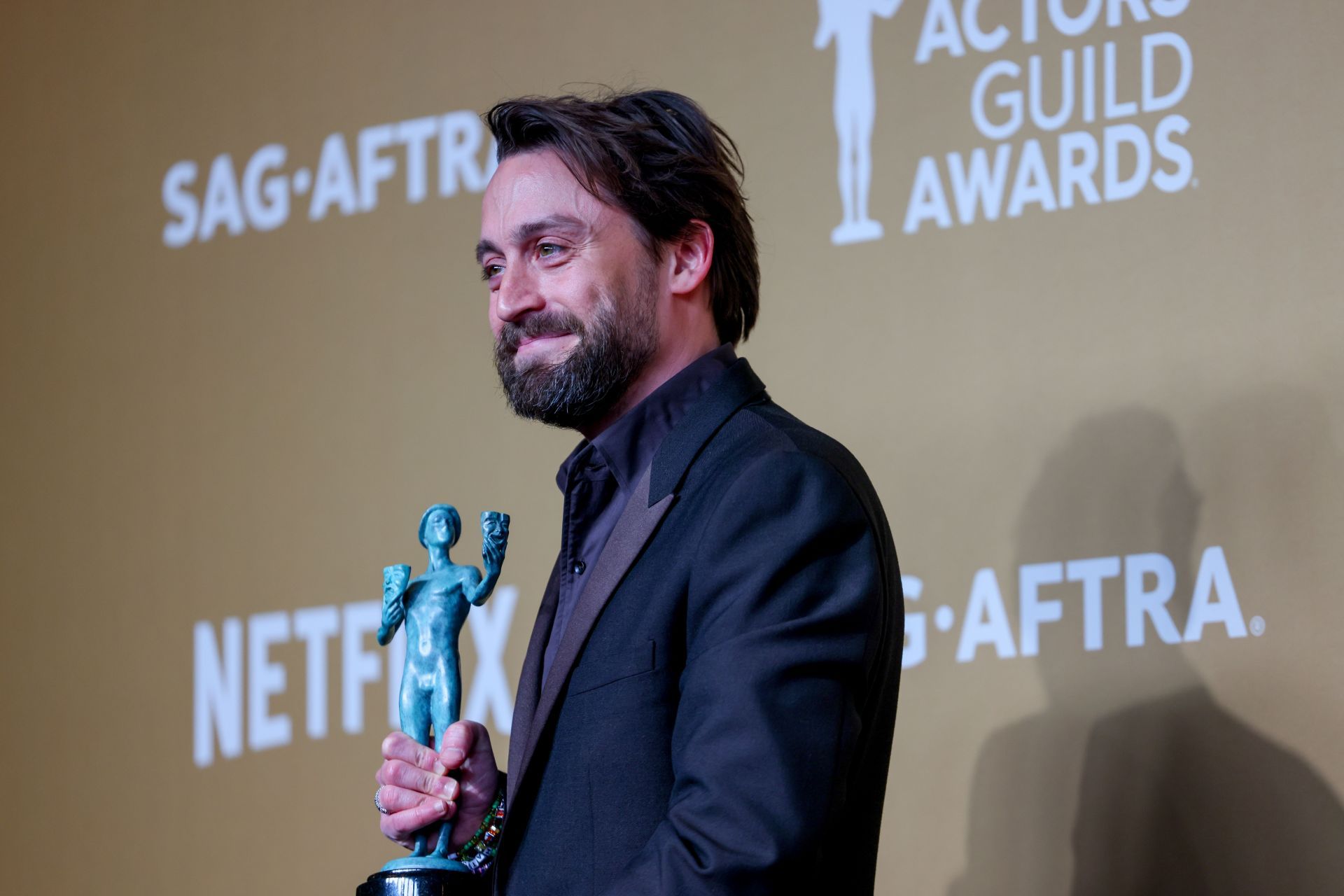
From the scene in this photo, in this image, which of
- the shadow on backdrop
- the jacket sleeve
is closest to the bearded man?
the jacket sleeve

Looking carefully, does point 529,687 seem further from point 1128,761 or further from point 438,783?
point 1128,761

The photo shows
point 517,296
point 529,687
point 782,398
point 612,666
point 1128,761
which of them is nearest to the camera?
point 612,666

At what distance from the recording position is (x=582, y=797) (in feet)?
5.84

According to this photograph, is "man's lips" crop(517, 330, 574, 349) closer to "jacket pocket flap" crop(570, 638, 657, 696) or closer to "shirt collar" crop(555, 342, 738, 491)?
"shirt collar" crop(555, 342, 738, 491)

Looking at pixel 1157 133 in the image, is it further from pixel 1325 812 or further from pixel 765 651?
pixel 765 651

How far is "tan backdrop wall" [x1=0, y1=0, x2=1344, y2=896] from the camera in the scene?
2.57 metres

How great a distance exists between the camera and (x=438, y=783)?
198 cm

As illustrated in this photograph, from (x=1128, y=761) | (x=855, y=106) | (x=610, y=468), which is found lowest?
(x=1128, y=761)

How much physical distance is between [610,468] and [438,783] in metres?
0.42

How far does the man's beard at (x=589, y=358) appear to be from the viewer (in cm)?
200

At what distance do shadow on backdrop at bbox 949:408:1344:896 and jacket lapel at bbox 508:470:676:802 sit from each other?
1.04 m

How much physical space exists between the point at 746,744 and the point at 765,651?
0.31ft

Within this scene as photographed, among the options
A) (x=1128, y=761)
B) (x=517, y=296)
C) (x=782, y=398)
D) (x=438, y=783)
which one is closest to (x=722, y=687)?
(x=438, y=783)

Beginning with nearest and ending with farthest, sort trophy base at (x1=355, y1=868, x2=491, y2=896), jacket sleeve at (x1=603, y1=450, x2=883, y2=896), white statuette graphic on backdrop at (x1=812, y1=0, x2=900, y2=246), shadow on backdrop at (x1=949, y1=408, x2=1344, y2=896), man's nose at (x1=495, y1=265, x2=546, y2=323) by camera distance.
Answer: jacket sleeve at (x1=603, y1=450, x2=883, y2=896) → trophy base at (x1=355, y1=868, x2=491, y2=896) → man's nose at (x1=495, y1=265, x2=546, y2=323) → shadow on backdrop at (x1=949, y1=408, x2=1344, y2=896) → white statuette graphic on backdrop at (x1=812, y1=0, x2=900, y2=246)
